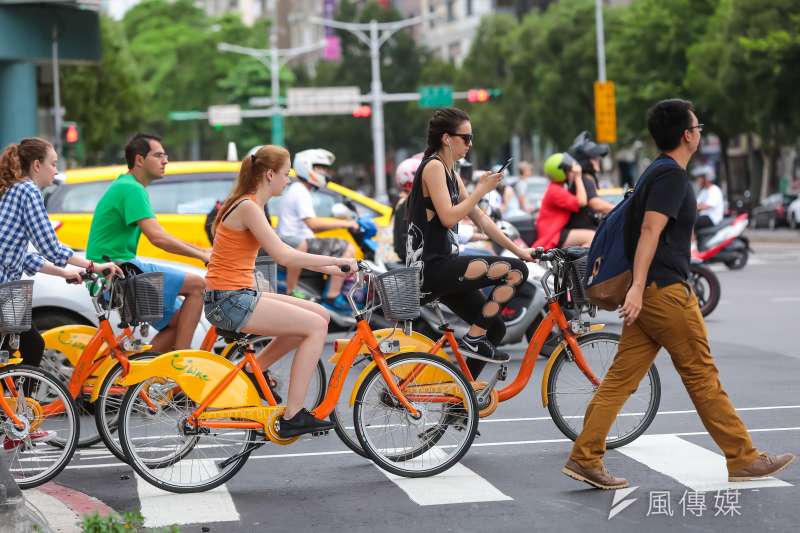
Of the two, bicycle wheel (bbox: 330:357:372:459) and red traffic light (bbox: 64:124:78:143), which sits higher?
red traffic light (bbox: 64:124:78:143)

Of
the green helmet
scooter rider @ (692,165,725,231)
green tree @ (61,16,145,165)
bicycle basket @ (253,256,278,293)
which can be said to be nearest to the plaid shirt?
bicycle basket @ (253,256,278,293)

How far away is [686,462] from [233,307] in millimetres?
2362

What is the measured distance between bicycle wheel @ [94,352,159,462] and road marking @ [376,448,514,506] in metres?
1.34

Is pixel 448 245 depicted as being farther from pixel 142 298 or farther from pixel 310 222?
pixel 310 222

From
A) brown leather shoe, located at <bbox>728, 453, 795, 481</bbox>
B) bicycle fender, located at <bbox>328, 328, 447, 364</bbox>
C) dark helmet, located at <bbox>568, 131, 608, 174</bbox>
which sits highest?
dark helmet, located at <bbox>568, 131, 608, 174</bbox>

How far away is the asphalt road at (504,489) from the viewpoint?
669 centimetres

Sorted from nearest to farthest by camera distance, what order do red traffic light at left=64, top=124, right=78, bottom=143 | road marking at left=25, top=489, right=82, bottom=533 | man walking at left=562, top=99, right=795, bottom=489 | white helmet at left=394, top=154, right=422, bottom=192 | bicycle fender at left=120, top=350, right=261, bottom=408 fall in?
road marking at left=25, top=489, right=82, bottom=533, man walking at left=562, top=99, right=795, bottom=489, bicycle fender at left=120, top=350, right=261, bottom=408, white helmet at left=394, top=154, right=422, bottom=192, red traffic light at left=64, top=124, right=78, bottom=143

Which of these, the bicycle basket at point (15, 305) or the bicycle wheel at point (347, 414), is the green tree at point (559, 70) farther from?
the bicycle basket at point (15, 305)

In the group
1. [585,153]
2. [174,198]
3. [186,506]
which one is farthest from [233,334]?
[174,198]

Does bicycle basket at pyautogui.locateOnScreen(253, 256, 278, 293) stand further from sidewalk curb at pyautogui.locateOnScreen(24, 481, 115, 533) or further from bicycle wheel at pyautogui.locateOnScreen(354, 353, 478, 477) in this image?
sidewalk curb at pyautogui.locateOnScreen(24, 481, 115, 533)

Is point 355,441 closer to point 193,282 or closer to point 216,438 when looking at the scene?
point 216,438

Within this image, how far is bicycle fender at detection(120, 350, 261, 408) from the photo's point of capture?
24.4 ft

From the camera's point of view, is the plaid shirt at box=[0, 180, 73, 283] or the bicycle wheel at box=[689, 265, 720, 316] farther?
the bicycle wheel at box=[689, 265, 720, 316]

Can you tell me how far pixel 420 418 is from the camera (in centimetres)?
773
